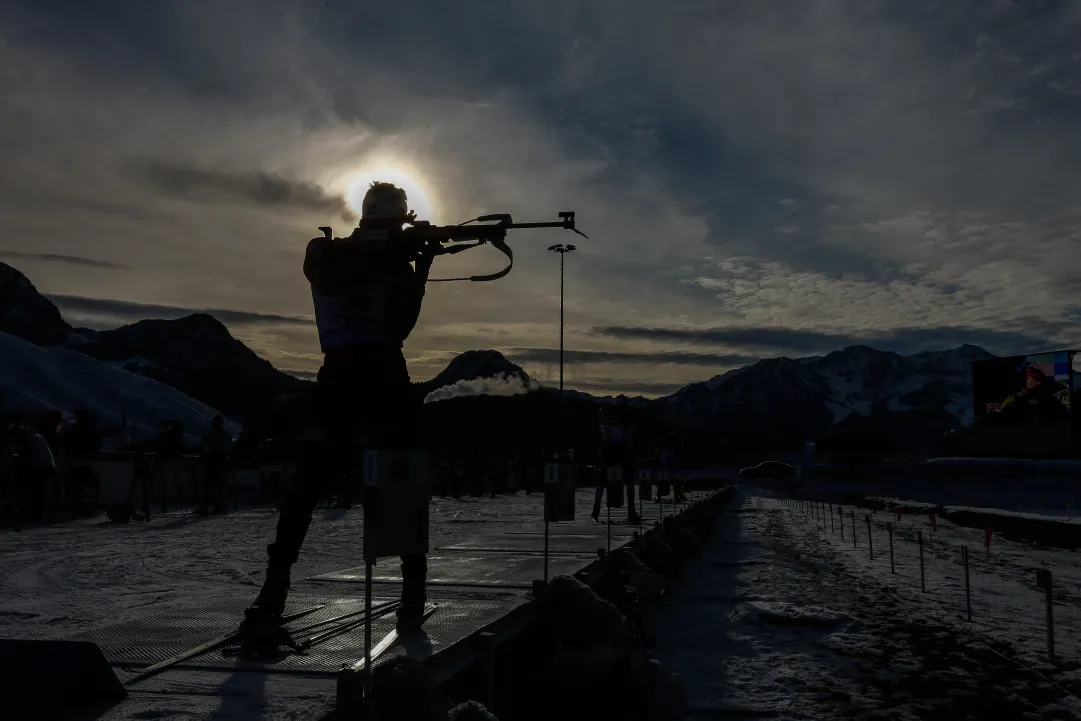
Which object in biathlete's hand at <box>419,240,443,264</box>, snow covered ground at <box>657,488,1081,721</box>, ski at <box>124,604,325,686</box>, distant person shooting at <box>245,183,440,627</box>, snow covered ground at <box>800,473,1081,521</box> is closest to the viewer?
ski at <box>124,604,325,686</box>

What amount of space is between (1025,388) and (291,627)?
79.6 m

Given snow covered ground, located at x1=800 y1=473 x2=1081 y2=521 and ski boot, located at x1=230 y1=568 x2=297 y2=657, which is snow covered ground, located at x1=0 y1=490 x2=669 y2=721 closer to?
ski boot, located at x1=230 y1=568 x2=297 y2=657

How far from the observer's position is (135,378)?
83750 millimetres

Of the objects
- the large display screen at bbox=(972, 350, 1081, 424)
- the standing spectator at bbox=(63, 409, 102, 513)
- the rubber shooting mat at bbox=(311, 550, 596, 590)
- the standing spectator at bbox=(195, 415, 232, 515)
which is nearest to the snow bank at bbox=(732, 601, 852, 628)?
the rubber shooting mat at bbox=(311, 550, 596, 590)

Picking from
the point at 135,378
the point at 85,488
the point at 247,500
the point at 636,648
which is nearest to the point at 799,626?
Answer: the point at 636,648

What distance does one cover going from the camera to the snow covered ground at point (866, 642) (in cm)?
680

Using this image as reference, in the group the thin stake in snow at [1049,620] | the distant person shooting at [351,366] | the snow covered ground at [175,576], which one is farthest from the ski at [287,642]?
the thin stake in snow at [1049,620]

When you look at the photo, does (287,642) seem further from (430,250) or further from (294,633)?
(430,250)

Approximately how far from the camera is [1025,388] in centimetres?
7475

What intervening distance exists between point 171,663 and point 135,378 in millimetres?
86076

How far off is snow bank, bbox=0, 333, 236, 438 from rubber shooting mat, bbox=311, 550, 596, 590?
61.9 metres

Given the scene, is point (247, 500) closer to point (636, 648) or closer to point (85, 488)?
point (85, 488)

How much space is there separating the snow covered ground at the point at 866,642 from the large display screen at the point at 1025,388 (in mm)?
61618

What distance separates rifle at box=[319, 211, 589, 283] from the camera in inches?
225
